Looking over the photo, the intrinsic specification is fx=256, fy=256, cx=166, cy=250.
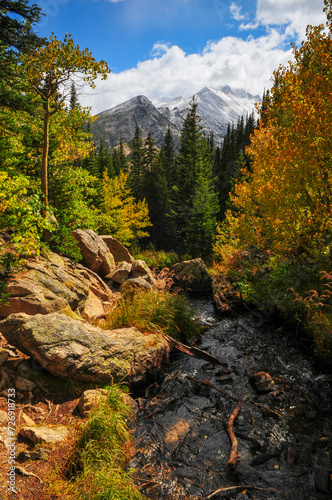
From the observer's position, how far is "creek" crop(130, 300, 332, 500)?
3.93 m

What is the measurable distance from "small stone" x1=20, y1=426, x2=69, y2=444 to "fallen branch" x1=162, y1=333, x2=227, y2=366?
4075 millimetres

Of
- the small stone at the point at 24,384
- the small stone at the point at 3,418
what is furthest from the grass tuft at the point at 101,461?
the small stone at the point at 24,384

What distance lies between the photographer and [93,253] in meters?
11.2

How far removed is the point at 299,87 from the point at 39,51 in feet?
24.4

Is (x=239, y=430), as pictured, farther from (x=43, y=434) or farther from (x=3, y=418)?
(x=3, y=418)

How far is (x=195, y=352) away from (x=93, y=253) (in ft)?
20.2

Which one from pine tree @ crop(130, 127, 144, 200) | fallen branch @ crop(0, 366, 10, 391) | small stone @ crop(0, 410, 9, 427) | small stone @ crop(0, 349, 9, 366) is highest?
pine tree @ crop(130, 127, 144, 200)

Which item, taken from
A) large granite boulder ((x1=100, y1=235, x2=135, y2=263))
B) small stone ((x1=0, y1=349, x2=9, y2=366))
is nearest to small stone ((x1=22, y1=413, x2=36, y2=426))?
small stone ((x1=0, y1=349, x2=9, y2=366))

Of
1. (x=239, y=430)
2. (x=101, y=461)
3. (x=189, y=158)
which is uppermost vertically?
(x=189, y=158)

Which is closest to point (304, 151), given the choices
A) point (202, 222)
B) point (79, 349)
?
point (79, 349)

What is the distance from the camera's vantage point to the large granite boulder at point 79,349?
485 cm

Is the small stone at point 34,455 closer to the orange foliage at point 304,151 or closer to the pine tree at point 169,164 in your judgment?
the orange foliage at point 304,151

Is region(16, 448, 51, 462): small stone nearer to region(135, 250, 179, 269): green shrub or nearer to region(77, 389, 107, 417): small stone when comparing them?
region(77, 389, 107, 417): small stone

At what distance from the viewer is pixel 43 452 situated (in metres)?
3.57
